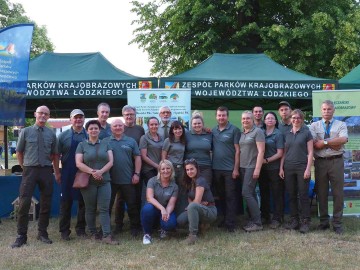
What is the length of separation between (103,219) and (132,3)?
44.0 ft

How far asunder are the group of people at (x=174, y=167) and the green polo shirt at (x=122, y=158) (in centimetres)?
1

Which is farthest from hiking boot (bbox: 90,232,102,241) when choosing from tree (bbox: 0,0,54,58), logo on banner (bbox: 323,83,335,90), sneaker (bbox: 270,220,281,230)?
tree (bbox: 0,0,54,58)

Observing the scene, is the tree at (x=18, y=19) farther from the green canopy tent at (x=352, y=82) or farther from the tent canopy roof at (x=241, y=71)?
the green canopy tent at (x=352, y=82)

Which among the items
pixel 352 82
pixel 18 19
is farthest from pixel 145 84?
pixel 18 19

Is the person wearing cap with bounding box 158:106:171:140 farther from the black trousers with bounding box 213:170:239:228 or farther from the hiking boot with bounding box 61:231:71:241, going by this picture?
the hiking boot with bounding box 61:231:71:241

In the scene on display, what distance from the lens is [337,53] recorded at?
14.5 meters

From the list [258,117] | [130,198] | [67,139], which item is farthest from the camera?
[258,117]

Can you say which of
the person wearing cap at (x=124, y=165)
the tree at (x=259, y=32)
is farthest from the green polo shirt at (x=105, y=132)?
the tree at (x=259, y=32)

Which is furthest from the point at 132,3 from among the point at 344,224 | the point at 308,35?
the point at 344,224

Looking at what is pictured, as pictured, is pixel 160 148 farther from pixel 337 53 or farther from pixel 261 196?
pixel 337 53

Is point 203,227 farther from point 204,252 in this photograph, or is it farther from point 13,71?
point 13,71

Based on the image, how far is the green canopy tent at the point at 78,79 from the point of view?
6.85m

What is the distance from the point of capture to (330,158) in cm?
567

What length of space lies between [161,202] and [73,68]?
332 centimetres
